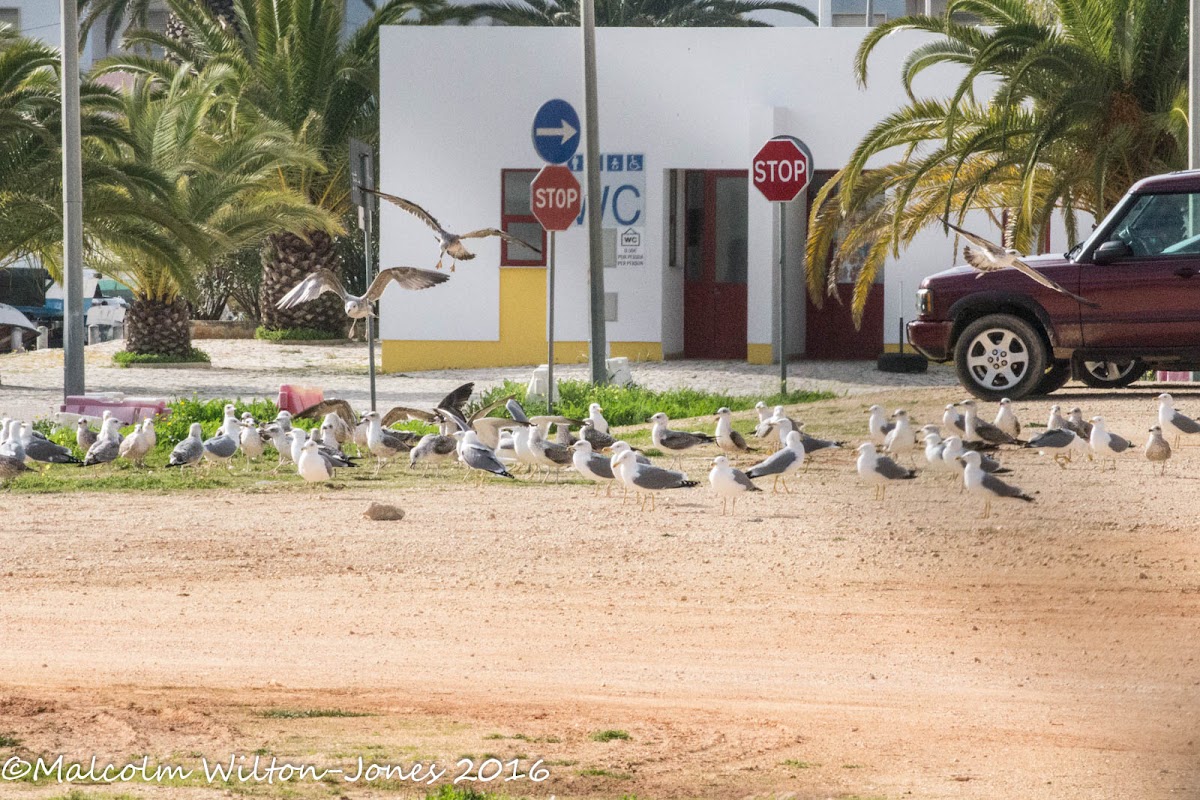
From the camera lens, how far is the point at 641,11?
121 feet

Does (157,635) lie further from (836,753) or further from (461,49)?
(461,49)

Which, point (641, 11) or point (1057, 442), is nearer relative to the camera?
point (1057, 442)

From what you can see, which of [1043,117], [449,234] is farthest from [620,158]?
[1043,117]

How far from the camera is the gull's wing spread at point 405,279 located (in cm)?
1568

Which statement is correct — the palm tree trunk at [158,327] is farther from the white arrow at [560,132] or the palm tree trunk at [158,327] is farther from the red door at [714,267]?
the white arrow at [560,132]

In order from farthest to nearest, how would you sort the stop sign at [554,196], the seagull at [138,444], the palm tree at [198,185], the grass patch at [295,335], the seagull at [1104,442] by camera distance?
1. the grass patch at [295,335]
2. the palm tree at [198,185]
3. the stop sign at [554,196]
4. the seagull at [138,444]
5. the seagull at [1104,442]

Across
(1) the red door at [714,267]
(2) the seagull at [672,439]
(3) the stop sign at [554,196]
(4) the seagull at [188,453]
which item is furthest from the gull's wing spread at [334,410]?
(1) the red door at [714,267]

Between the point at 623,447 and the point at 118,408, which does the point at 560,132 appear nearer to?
the point at 118,408

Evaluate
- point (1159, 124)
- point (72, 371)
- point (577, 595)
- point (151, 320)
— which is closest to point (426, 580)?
point (577, 595)

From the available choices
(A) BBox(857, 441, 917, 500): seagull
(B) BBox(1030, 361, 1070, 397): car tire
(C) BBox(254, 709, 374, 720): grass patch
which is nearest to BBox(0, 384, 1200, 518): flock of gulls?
(A) BBox(857, 441, 917, 500): seagull

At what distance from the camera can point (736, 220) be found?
2509 centimetres

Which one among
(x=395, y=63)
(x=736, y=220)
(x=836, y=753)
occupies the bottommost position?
(x=836, y=753)

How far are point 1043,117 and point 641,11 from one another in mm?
19255

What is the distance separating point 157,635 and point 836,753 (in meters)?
3.13
